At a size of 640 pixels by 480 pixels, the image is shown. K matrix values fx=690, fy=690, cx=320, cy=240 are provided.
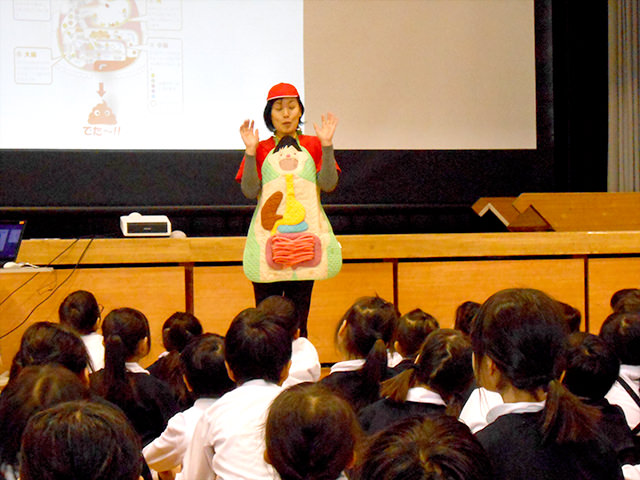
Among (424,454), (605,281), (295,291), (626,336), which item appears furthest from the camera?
(605,281)

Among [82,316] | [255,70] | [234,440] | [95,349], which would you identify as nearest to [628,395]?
[234,440]

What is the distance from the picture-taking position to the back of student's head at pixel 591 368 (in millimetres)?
1521

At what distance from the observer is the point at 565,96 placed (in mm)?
4801

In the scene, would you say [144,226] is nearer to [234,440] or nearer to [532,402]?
[234,440]

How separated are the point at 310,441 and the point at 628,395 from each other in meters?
1.08

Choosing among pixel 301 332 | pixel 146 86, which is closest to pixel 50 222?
pixel 146 86

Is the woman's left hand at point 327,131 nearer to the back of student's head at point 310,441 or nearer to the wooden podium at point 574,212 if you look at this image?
the wooden podium at point 574,212

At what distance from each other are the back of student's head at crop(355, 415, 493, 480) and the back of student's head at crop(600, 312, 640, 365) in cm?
109

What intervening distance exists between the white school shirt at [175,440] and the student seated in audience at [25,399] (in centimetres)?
42

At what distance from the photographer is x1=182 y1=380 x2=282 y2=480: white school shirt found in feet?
4.21

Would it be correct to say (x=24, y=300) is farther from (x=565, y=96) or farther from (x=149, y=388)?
(x=565, y=96)

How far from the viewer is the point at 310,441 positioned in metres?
1.01

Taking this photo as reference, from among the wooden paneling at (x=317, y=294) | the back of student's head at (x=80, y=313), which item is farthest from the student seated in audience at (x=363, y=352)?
the wooden paneling at (x=317, y=294)

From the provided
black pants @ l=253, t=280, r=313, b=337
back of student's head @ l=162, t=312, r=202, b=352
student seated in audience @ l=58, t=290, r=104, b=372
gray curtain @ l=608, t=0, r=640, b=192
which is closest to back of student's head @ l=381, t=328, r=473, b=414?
back of student's head @ l=162, t=312, r=202, b=352
